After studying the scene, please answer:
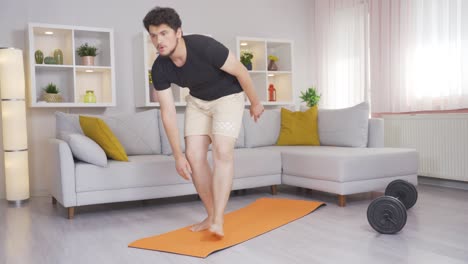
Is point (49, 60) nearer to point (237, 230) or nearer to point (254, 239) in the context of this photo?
point (237, 230)

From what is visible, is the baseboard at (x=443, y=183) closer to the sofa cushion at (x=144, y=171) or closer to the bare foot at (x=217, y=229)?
the sofa cushion at (x=144, y=171)

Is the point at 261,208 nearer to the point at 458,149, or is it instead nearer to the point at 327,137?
the point at 327,137

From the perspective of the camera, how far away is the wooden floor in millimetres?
2191

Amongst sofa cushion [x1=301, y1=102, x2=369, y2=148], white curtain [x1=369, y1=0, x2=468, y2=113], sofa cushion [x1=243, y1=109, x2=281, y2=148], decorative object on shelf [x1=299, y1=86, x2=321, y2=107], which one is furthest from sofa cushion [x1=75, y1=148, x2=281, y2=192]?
white curtain [x1=369, y1=0, x2=468, y2=113]

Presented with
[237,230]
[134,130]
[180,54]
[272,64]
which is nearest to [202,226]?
[237,230]

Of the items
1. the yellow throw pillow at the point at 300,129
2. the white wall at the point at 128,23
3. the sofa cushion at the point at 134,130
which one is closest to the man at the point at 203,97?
the sofa cushion at the point at 134,130

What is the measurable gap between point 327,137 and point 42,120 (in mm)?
2777

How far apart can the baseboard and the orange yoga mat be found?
→ 1.55m

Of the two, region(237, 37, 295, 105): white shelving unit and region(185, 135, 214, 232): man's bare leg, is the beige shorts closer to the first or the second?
region(185, 135, 214, 232): man's bare leg

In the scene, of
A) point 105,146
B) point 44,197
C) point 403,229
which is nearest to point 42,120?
point 44,197

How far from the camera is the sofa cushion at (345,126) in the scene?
4094mm

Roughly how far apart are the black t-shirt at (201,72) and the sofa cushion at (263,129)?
2009mm

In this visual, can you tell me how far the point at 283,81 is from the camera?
17.8 feet

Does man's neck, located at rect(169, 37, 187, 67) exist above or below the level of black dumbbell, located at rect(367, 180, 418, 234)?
above
